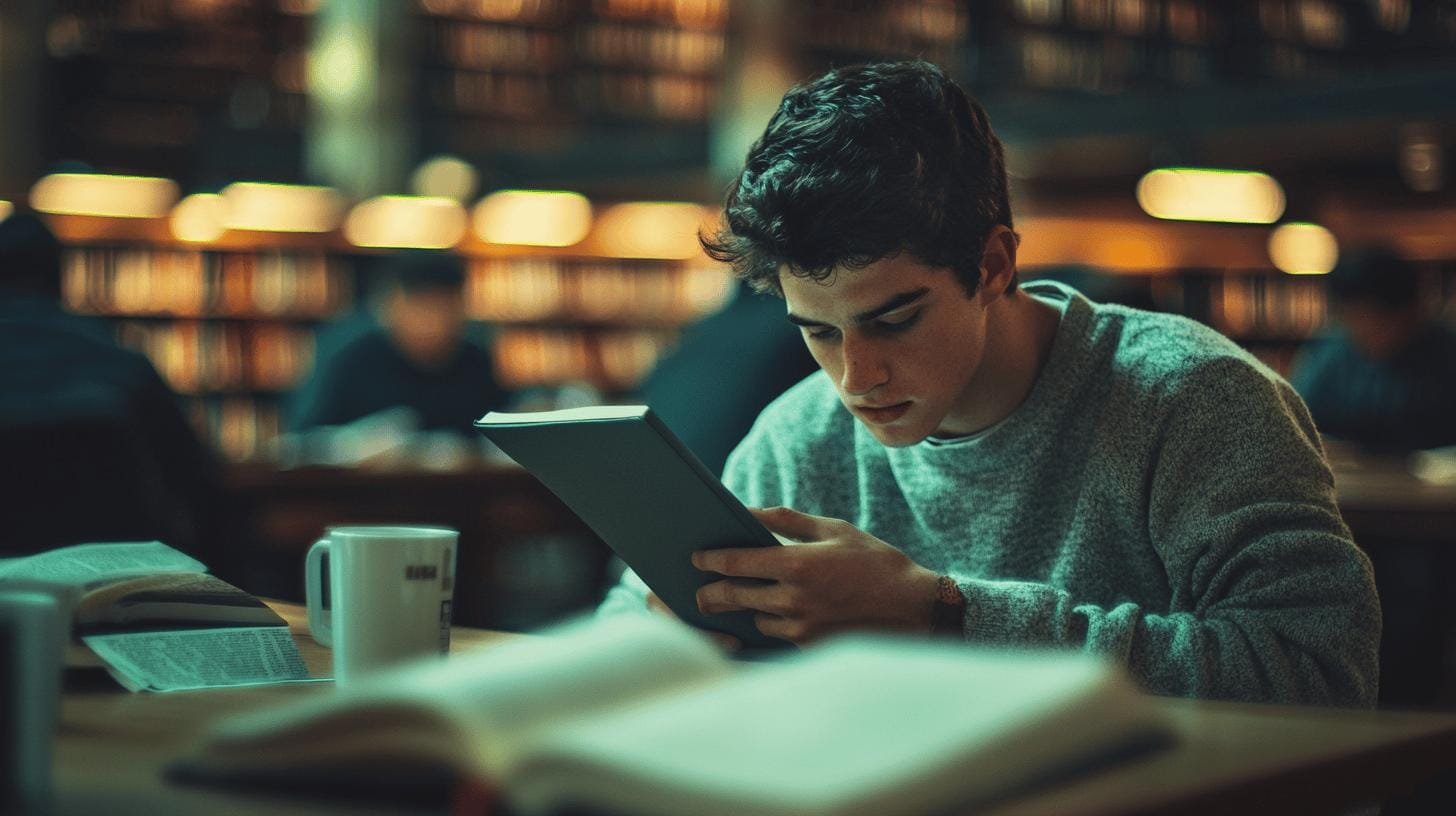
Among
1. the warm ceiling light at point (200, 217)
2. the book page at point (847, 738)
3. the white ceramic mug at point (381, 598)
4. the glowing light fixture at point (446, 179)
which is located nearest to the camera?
the book page at point (847, 738)

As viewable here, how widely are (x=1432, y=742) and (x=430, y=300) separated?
4.50 m

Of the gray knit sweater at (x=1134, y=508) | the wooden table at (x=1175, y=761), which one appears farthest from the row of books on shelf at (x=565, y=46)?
the wooden table at (x=1175, y=761)

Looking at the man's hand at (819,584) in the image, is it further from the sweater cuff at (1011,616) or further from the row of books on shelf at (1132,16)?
the row of books on shelf at (1132,16)

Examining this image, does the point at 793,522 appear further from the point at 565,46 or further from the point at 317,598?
the point at 565,46

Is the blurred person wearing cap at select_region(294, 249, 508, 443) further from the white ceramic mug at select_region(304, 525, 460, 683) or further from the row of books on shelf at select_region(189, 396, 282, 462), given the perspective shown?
the white ceramic mug at select_region(304, 525, 460, 683)

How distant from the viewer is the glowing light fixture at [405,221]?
26.0 feet

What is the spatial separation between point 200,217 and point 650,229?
102 inches

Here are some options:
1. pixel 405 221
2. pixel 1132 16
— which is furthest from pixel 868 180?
pixel 1132 16

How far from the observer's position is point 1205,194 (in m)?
8.40

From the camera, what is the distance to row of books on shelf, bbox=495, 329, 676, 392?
27.7ft

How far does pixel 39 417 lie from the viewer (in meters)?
2.50

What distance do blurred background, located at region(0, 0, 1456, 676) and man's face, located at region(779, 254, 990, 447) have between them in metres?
4.00

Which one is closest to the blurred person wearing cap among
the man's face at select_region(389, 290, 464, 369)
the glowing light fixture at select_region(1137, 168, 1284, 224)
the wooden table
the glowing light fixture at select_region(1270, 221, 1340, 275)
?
the man's face at select_region(389, 290, 464, 369)

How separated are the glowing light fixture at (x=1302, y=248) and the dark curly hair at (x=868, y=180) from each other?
834cm
